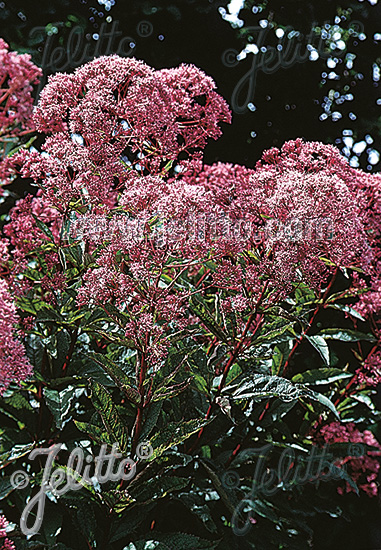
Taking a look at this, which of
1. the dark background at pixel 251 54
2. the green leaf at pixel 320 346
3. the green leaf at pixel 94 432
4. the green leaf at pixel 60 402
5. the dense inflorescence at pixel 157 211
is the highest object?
the dark background at pixel 251 54

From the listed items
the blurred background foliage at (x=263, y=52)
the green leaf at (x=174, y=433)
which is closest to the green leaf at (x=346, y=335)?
the green leaf at (x=174, y=433)

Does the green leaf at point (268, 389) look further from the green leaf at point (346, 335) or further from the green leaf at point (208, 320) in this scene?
the green leaf at point (346, 335)

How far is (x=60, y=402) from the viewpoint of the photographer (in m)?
0.90

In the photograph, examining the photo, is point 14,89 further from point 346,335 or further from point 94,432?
point 346,335

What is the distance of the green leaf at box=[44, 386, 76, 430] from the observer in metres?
0.87

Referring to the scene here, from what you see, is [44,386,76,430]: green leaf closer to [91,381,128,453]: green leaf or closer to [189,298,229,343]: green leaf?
[91,381,128,453]: green leaf

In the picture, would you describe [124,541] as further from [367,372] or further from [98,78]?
[98,78]

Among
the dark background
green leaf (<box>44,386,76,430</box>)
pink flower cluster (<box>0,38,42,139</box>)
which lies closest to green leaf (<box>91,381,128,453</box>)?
green leaf (<box>44,386,76,430</box>)

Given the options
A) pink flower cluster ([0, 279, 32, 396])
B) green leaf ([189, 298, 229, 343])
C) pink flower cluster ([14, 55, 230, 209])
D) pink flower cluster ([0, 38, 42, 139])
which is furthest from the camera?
green leaf ([189, 298, 229, 343])

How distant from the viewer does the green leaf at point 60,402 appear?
2.87 ft

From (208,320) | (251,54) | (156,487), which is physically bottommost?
(156,487)

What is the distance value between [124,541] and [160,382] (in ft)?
1.15

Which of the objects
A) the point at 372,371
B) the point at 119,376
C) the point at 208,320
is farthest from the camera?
the point at 372,371

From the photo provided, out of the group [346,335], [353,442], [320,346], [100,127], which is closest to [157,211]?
[100,127]
